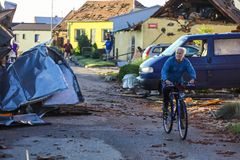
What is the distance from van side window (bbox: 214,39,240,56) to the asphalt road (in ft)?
12.5

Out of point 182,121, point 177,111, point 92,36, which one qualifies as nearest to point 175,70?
point 177,111

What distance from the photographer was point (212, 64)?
17.2 metres

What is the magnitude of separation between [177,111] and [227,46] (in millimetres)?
7360

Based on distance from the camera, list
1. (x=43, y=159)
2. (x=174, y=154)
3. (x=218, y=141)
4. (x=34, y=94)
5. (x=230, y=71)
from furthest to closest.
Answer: (x=230, y=71)
(x=34, y=94)
(x=218, y=141)
(x=174, y=154)
(x=43, y=159)

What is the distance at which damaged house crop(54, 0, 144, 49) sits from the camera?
62.5m

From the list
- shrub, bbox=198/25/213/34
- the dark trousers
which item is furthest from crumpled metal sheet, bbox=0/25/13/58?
shrub, bbox=198/25/213/34

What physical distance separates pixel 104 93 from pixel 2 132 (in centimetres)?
893

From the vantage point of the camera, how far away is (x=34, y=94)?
13.0 meters

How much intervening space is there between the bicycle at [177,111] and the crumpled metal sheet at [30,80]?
9.57 feet

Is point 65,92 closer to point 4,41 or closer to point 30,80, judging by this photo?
point 30,80

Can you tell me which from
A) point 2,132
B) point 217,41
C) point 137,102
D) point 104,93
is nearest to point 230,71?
point 217,41

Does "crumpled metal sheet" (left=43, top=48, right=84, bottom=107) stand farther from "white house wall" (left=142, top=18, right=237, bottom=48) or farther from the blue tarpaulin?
"white house wall" (left=142, top=18, right=237, bottom=48)

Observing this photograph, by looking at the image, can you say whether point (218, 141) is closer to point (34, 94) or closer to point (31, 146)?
point (31, 146)

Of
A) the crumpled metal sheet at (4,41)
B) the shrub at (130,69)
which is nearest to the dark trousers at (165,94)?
the crumpled metal sheet at (4,41)
